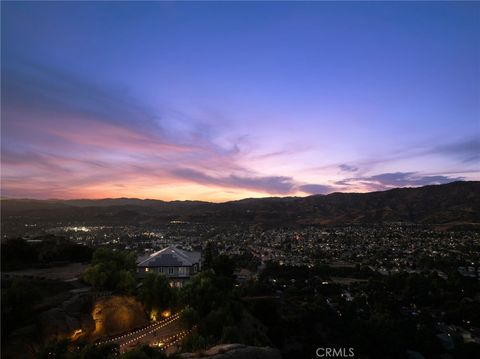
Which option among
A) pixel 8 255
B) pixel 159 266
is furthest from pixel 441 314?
pixel 8 255

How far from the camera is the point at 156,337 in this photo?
73.3ft

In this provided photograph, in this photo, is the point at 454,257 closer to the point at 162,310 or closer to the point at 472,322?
the point at 472,322

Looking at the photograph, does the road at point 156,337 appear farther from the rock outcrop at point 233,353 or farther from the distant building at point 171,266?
the distant building at point 171,266

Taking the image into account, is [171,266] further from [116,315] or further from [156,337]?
[156,337]

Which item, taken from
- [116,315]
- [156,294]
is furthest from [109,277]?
[116,315]

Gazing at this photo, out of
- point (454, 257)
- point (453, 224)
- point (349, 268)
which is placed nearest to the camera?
point (349, 268)

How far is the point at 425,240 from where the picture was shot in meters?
125

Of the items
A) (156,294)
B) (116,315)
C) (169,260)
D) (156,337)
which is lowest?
(156,337)

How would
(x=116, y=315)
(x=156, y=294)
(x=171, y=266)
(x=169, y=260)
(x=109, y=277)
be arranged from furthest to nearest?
(x=169, y=260) < (x=171, y=266) < (x=109, y=277) < (x=156, y=294) < (x=116, y=315)

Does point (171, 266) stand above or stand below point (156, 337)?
above

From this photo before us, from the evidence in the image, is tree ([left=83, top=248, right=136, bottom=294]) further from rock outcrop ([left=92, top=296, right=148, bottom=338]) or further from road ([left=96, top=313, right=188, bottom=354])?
road ([left=96, top=313, right=188, bottom=354])

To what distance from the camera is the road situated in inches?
817

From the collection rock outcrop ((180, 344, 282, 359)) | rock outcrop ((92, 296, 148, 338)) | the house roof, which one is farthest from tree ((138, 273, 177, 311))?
rock outcrop ((180, 344, 282, 359))

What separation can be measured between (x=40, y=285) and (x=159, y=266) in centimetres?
1300
